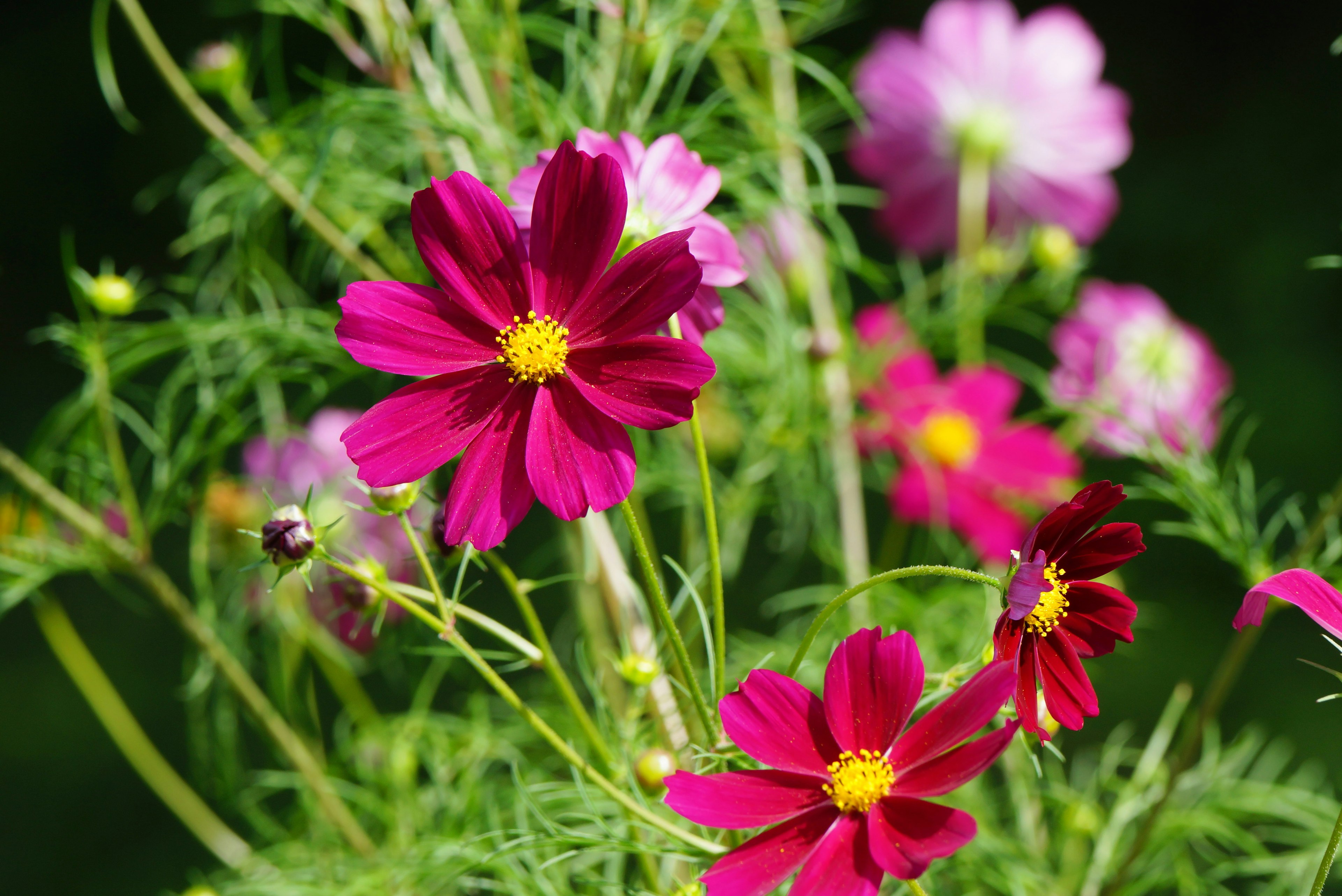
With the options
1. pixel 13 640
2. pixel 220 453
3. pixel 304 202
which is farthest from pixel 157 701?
pixel 304 202

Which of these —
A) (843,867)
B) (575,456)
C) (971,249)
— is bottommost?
(843,867)

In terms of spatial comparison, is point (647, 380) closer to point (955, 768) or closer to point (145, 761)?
point (955, 768)

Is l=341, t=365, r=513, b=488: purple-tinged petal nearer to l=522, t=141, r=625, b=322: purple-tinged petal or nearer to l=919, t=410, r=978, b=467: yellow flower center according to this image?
l=522, t=141, r=625, b=322: purple-tinged petal

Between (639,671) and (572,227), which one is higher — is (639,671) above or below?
below

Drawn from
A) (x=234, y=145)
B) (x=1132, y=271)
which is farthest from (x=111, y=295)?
(x=1132, y=271)

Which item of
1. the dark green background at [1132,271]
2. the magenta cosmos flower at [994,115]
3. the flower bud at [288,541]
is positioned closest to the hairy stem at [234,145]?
the flower bud at [288,541]

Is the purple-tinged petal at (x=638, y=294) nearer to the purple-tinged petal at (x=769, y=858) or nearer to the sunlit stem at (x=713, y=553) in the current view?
the sunlit stem at (x=713, y=553)
